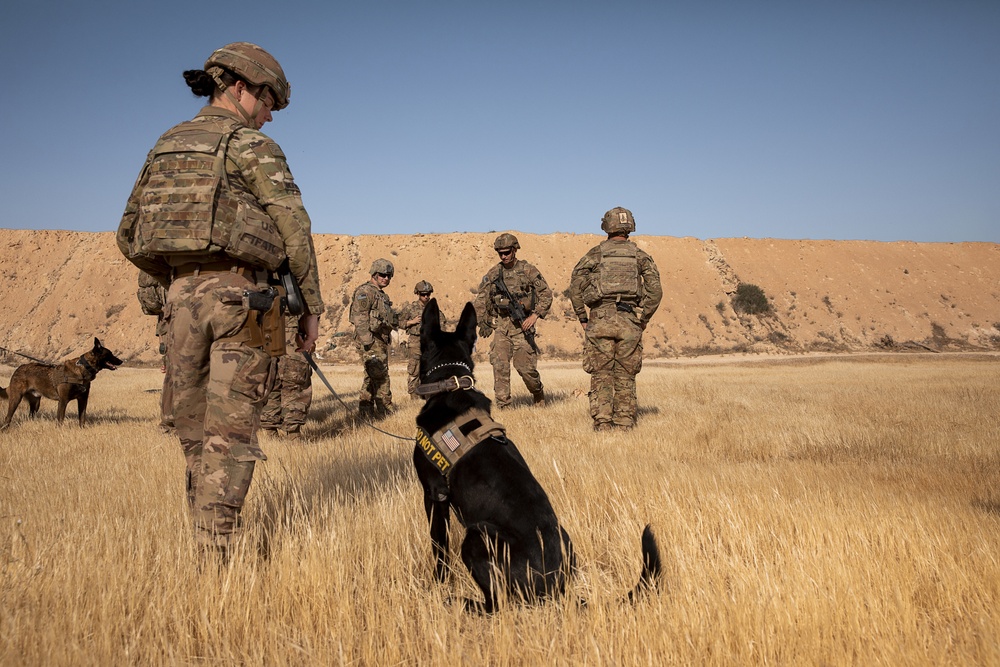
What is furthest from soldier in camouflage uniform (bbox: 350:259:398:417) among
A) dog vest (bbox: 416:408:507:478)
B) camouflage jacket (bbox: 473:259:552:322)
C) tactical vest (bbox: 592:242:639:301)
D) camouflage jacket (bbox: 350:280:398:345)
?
dog vest (bbox: 416:408:507:478)

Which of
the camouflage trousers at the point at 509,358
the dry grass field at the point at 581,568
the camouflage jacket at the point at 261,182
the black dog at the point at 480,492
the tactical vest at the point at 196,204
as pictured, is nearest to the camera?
the dry grass field at the point at 581,568

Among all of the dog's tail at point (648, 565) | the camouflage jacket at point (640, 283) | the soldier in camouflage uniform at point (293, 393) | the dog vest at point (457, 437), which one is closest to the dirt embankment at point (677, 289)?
the camouflage jacket at point (640, 283)

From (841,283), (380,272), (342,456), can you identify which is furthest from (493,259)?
(342,456)

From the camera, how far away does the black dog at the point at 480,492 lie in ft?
8.13

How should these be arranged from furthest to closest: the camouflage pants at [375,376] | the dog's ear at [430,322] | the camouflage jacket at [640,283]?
1. the camouflage pants at [375,376]
2. the camouflage jacket at [640,283]
3. the dog's ear at [430,322]

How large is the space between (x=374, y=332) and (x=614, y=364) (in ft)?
14.5

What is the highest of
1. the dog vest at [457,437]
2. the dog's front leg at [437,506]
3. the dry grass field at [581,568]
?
the dog vest at [457,437]

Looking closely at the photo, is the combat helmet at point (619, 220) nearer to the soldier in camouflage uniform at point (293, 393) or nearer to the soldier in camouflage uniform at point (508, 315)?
the soldier in camouflage uniform at point (508, 315)

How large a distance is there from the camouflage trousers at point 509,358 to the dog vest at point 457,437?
679cm

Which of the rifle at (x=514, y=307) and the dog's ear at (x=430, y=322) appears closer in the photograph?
the dog's ear at (x=430, y=322)

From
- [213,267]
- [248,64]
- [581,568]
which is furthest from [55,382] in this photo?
[581,568]

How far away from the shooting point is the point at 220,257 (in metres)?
2.90

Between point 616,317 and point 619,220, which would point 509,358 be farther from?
point 619,220

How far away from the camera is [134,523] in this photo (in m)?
3.56
